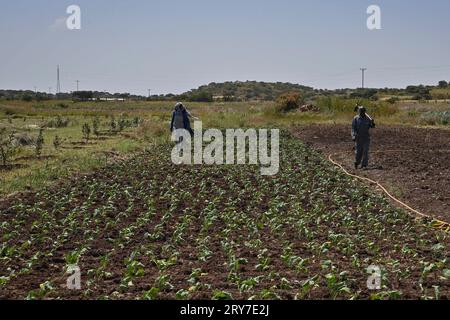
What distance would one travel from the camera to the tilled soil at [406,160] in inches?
430

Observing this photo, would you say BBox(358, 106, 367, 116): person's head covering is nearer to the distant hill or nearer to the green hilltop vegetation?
the green hilltop vegetation

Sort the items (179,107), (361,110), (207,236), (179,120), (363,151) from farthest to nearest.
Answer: (179,120)
(179,107)
(363,151)
(361,110)
(207,236)

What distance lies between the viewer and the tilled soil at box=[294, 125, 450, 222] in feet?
35.8

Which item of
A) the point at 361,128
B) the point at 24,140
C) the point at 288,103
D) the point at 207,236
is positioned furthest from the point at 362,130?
the point at 288,103

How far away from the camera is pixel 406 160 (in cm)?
1608

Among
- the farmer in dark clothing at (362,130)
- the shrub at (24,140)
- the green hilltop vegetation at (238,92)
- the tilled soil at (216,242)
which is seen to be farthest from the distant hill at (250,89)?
the tilled soil at (216,242)

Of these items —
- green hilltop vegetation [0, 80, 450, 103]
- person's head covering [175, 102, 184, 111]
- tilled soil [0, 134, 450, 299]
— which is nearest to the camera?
tilled soil [0, 134, 450, 299]

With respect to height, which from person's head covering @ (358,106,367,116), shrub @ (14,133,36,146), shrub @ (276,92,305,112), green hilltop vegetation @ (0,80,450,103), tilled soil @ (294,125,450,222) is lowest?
tilled soil @ (294,125,450,222)

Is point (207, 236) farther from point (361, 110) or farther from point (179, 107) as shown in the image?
point (179, 107)

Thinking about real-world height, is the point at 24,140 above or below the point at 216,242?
above

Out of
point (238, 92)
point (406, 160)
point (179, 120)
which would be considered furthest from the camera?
point (238, 92)

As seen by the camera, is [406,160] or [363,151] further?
[406,160]

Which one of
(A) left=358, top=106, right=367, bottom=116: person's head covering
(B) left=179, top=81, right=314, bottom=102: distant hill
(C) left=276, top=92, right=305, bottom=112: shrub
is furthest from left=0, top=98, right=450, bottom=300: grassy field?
(B) left=179, top=81, right=314, bottom=102: distant hill
